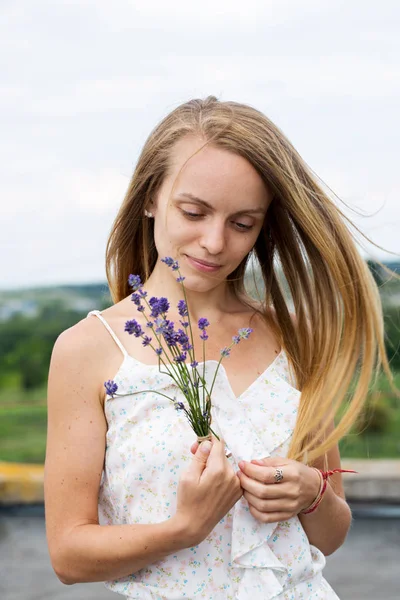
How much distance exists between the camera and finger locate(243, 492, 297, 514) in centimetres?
204

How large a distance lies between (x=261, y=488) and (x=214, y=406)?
→ 0.85 ft

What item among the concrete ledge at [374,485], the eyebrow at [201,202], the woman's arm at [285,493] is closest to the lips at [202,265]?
the eyebrow at [201,202]

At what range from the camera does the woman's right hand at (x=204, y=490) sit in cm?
193

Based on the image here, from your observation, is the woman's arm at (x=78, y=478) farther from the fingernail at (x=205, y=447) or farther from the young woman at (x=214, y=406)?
the fingernail at (x=205, y=447)

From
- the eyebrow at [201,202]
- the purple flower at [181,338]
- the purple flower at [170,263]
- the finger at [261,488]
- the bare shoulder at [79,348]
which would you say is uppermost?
the eyebrow at [201,202]

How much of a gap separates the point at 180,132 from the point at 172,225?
0.29 m

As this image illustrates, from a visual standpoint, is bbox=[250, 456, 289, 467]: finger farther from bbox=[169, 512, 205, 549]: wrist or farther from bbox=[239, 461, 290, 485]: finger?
bbox=[169, 512, 205, 549]: wrist

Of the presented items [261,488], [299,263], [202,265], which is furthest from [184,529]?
[299,263]

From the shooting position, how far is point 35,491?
979cm

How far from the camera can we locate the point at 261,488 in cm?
204

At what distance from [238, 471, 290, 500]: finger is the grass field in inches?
344

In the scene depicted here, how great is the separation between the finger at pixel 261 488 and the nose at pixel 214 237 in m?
0.52

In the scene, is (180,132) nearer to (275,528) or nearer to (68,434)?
(68,434)

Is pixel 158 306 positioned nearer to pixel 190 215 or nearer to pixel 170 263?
pixel 170 263
